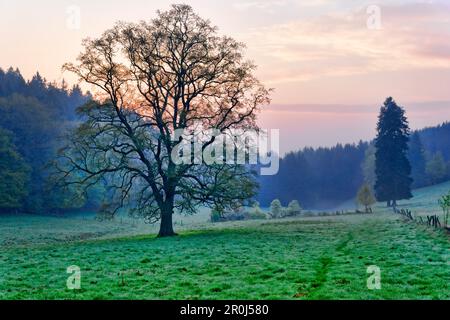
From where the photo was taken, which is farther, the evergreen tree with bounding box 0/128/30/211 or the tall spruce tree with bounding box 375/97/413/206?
the tall spruce tree with bounding box 375/97/413/206

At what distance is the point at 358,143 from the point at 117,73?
405ft

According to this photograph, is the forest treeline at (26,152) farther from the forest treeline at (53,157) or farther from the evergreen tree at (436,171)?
the evergreen tree at (436,171)

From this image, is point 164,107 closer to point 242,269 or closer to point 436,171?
point 242,269

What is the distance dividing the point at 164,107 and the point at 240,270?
19.3 metres

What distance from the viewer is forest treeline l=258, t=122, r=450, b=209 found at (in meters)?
112

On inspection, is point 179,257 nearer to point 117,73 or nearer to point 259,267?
point 259,267

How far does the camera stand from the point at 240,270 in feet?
57.7

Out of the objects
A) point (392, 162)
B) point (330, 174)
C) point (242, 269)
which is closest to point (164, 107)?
point (242, 269)

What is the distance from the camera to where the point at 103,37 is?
1261 inches

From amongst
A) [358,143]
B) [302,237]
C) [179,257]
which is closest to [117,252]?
[179,257]

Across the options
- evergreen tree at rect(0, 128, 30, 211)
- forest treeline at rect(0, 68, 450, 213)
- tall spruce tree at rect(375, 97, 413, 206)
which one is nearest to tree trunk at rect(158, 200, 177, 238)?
forest treeline at rect(0, 68, 450, 213)

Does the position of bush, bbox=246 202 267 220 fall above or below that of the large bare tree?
below

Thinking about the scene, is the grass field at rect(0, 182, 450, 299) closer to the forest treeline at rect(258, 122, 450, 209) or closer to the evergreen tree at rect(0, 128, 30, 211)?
the evergreen tree at rect(0, 128, 30, 211)

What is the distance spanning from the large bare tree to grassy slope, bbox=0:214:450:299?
6.70 metres
